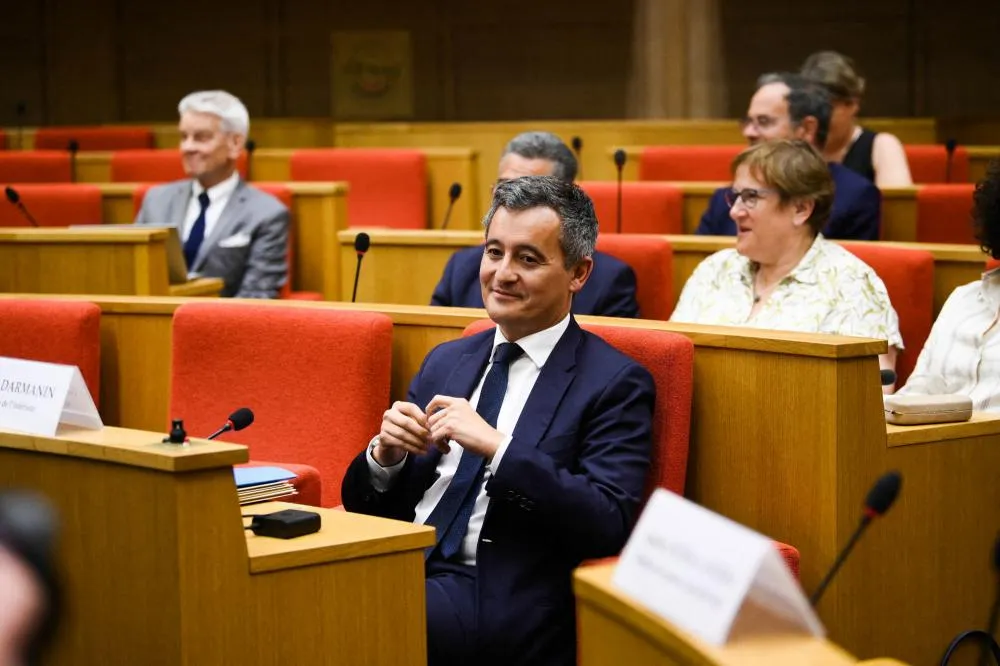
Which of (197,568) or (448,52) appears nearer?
(197,568)

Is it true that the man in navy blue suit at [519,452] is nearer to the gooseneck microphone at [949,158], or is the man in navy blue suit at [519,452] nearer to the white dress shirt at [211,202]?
the white dress shirt at [211,202]

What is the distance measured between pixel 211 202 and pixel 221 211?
0.30 feet

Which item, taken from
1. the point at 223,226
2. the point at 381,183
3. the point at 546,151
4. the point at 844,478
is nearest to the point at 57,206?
the point at 223,226

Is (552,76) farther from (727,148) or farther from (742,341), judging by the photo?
(742,341)

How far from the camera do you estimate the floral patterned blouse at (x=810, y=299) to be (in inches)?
121

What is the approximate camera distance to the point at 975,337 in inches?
110

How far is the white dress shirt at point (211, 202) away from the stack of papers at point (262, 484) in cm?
258

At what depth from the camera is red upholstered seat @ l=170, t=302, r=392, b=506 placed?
109 inches

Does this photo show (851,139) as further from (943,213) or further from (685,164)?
(685,164)

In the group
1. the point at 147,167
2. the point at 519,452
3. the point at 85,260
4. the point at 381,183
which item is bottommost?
the point at 519,452

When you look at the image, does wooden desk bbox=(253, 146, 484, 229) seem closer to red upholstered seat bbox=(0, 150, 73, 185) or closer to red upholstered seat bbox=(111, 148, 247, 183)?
red upholstered seat bbox=(111, 148, 247, 183)

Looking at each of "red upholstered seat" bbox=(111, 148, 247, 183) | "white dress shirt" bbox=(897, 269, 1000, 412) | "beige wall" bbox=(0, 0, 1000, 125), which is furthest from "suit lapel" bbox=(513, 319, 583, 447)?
"beige wall" bbox=(0, 0, 1000, 125)

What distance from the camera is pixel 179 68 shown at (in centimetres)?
1074

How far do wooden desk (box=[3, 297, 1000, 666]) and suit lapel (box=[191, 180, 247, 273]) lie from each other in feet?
8.20
